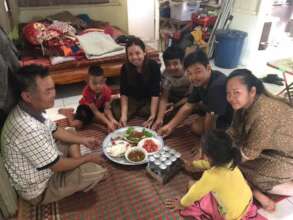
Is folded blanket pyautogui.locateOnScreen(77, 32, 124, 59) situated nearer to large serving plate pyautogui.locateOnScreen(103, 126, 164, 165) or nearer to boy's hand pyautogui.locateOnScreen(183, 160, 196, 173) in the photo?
large serving plate pyautogui.locateOnScreen(103, 126, 164, 165)

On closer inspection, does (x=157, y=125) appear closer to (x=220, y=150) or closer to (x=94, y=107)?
(x=94, y=107)

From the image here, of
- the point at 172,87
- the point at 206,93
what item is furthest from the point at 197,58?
the point at 172,87

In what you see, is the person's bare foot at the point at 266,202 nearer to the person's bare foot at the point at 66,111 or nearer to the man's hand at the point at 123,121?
the man's hand at the point at 123,121

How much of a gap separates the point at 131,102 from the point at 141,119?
0.19 metres

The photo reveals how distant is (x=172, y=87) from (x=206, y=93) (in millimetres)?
522

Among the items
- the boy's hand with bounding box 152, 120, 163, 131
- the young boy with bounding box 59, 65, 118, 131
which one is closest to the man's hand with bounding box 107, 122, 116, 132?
the young boy with bounding box 59, 65, 118, 131

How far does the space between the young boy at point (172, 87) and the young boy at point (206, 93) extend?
8.1 inches

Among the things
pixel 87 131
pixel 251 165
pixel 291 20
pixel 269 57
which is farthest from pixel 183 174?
pixel 291 20

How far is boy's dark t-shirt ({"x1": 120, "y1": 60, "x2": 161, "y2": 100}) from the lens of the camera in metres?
2.17

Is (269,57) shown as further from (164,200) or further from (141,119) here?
(164,200)

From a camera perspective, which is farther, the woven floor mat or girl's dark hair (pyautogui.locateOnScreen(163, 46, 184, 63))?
girl's dark hair (pyautogui.locateOnScreen(163, 46, 184, 63))

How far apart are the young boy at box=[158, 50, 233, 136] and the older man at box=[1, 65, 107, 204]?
0.85m

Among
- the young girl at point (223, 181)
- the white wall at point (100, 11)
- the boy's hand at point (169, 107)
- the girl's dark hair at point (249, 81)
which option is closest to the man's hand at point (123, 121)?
the boy's hand at point (169, 107)

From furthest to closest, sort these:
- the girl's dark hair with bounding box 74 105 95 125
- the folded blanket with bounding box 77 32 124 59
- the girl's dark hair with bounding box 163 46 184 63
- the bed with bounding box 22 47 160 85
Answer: the folded blanket with bounding box 77 32 124 59 < the bed with bounding box 22 47 160 85 < the girl's dark hair with bounding box 74 105 95 125 < the girl's dark hair with bounding box 163 46 184 63
